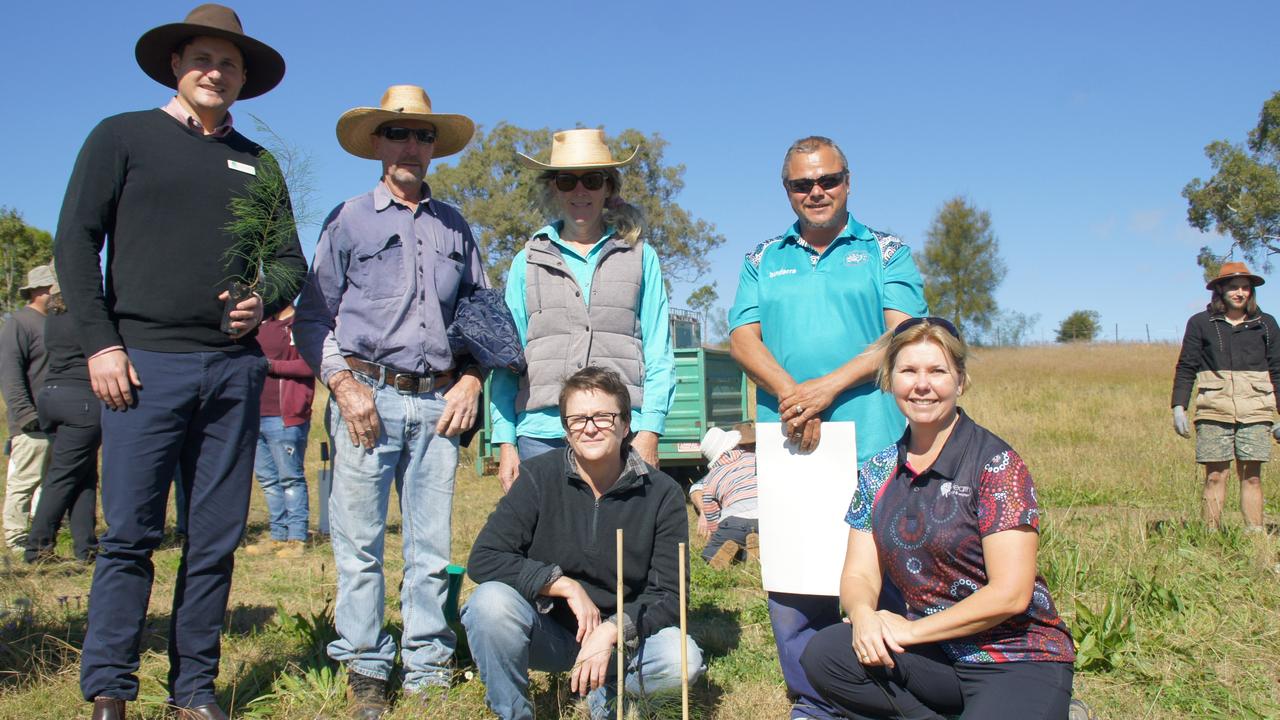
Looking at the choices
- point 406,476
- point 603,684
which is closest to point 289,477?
point 406,476

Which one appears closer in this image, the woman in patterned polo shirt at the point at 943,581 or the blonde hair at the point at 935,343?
the woman in patterned polo shirt at the point at 943,581

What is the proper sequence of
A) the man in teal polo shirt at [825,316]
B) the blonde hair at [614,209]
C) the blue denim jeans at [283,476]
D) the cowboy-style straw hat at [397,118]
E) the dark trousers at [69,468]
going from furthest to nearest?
1. the blue denim jeans at [283,476]
2. the dark trousers at [69,468]
3. the blonde hair at [614,209]
4. the cowboy-style straw hat at [397,118]
5. the man in teal polo shirt at [825,316]

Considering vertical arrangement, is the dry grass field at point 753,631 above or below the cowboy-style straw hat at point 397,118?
below

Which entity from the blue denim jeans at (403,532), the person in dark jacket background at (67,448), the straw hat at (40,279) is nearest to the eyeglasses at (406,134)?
the blue denim jeans at (403,532)

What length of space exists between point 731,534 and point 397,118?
144 inches

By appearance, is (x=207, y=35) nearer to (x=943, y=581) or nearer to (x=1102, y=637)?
(x=943, y=581)

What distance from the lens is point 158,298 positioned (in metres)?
3.00

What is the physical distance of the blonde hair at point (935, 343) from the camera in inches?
109

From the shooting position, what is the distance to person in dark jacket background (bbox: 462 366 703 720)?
9.86ft

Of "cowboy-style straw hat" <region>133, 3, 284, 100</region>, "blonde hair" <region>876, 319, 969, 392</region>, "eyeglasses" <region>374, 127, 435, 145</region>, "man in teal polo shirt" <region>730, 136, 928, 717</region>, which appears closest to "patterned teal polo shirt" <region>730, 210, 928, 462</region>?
"man in teal polo shirt" <region>730, 136, 928, 717</region>

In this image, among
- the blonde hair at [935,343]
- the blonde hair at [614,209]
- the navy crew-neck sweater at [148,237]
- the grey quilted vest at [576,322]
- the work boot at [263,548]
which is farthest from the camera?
the work boot at [263,548]

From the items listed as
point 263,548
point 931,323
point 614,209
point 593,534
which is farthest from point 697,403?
point 931,323

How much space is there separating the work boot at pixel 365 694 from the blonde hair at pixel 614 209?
1911 mm

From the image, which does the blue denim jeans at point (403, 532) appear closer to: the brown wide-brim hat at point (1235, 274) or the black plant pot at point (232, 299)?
the black plant pot at point (232, 299)
